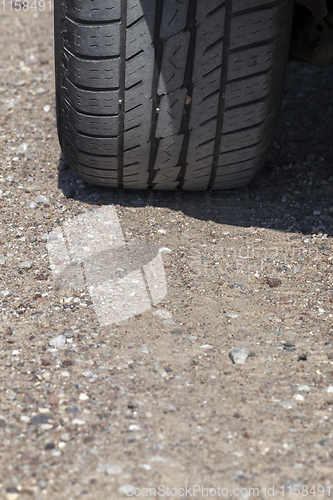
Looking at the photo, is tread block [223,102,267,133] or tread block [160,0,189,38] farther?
tread block [223,102,267,133]

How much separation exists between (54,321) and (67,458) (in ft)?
1.83

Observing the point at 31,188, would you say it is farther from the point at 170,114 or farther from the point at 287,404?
the point at 287,404

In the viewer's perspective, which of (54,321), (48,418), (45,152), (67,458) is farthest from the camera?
(45,152)

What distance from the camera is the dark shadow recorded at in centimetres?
245

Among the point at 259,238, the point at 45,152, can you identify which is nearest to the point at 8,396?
the point at 259,238

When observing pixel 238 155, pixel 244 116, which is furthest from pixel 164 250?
pixel 244 116

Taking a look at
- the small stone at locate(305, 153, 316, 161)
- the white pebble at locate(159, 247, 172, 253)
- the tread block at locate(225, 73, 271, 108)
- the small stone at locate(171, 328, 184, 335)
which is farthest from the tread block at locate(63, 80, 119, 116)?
the small stone at locate(305, 153, 316, 161)

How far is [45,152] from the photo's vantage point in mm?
2830

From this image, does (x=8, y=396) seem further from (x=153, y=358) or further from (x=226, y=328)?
(x=226, y=328)

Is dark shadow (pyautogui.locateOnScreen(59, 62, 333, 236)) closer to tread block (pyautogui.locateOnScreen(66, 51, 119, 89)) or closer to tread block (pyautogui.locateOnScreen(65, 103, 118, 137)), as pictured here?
tread block (pyautogui.locateOnScreen(65, 103, 118, 137))

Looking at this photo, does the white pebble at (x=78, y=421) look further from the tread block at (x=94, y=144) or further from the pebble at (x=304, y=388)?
the tread block at (x=94, y=144)

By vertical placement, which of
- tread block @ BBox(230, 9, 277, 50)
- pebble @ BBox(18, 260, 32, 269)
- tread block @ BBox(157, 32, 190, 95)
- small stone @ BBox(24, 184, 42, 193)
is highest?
tread block @ BBox(230, 9, 277, 50)

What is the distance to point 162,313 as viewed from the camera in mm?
1944

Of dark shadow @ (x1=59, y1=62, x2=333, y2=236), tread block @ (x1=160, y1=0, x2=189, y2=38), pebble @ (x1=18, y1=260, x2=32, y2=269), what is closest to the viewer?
tread block @ (x1=160, y1=0, x2=189, y2=38)
